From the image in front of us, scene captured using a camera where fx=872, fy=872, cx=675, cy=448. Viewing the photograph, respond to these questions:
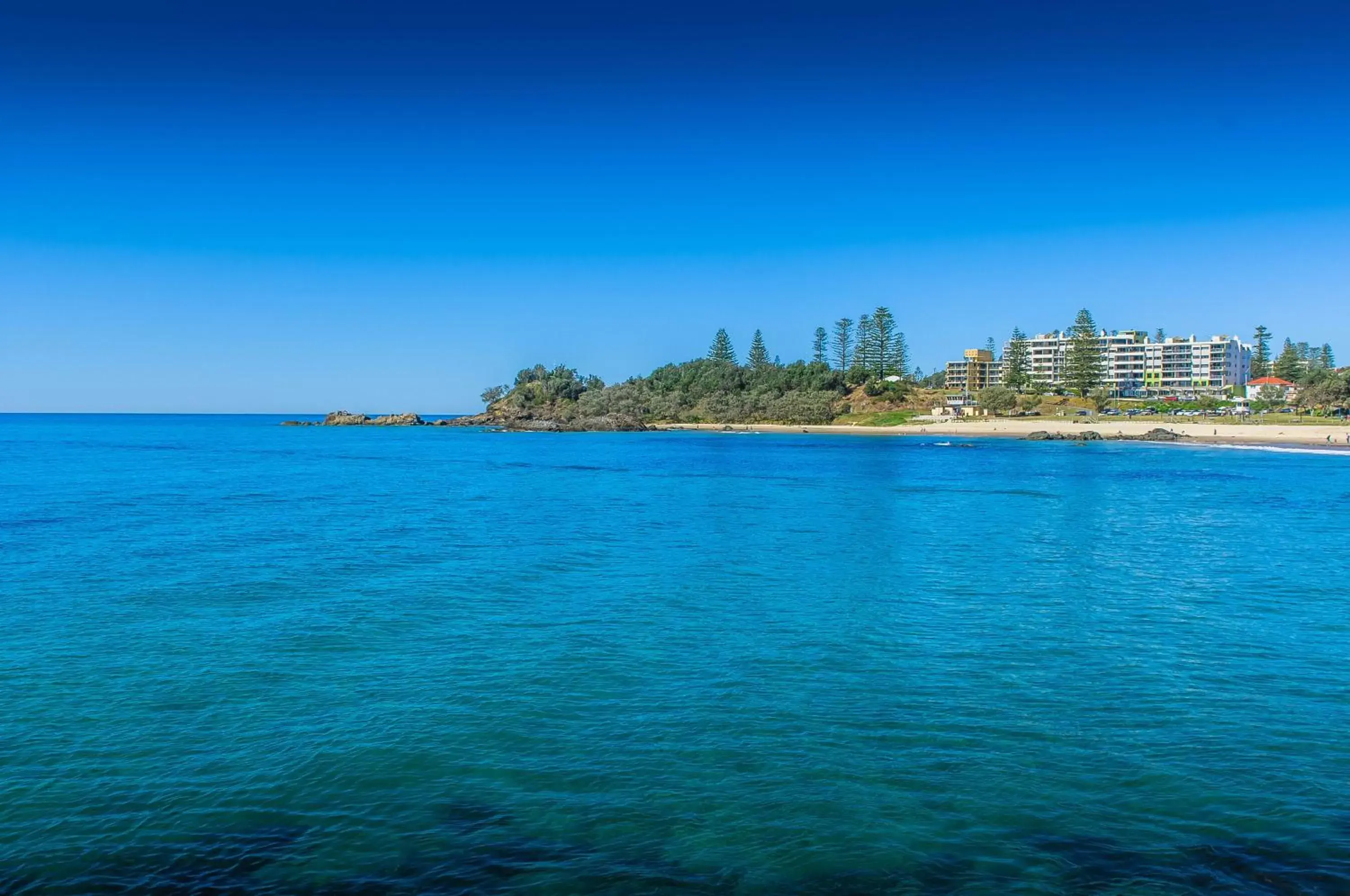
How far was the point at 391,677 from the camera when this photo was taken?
52.9ft

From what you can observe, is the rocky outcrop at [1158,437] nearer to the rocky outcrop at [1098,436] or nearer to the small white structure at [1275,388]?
the rocky outcrop at [1098,436]

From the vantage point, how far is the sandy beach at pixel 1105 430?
349 ft

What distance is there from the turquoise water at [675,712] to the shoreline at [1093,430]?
86.2 m

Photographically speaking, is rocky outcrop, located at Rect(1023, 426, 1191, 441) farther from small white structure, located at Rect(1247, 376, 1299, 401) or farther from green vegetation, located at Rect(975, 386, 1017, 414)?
small white structure, located at Rect(1247, 376, 1299, 401)

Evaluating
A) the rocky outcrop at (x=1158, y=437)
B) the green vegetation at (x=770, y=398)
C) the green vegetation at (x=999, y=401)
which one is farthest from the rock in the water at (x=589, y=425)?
the rocky outcrop at (x=1158, y=437)

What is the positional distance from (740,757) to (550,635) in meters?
7.47

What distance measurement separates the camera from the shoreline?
105188mm

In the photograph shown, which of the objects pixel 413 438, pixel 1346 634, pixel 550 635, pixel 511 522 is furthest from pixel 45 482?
pixel 413 438

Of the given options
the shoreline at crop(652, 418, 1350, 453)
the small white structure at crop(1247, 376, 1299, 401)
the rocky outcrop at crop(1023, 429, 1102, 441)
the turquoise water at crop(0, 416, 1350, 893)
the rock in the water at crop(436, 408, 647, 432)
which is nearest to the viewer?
the turquoise water at crop(0, 416, 1350, 893)

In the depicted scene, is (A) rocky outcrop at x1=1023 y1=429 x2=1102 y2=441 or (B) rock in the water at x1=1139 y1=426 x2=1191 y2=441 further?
(A) rocky outcrop at x1=1023 y1=429 x2=1102 y2=441

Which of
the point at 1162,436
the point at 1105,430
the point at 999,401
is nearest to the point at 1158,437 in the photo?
the point at 1162,436

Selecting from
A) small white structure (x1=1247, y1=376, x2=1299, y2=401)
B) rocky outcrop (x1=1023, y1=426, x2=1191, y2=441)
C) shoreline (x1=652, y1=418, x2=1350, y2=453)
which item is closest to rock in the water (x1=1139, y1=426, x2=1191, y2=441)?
rocky outcrop (x1=1023, y1=426, x2=1191, y2=441)

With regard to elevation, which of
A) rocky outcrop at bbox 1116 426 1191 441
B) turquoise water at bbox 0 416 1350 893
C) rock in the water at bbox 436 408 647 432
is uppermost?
rock in the water at bbox 436 408 647 432

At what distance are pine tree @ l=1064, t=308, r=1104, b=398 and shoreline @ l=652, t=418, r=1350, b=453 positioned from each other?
18.8 metres
